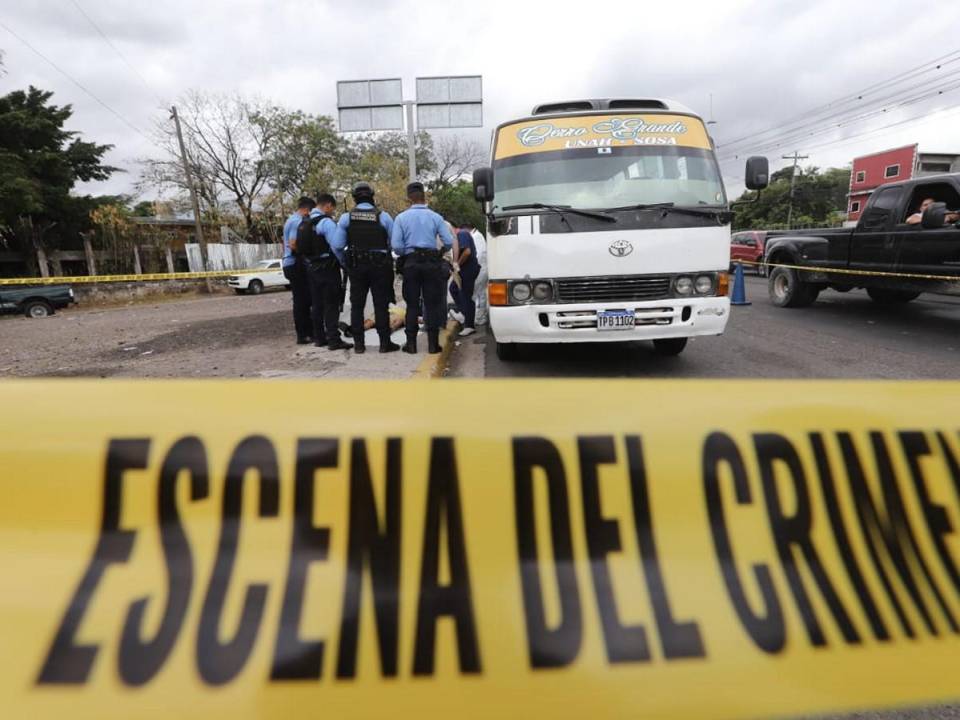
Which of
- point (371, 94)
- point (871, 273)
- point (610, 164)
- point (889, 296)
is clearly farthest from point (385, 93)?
point (889, 296)

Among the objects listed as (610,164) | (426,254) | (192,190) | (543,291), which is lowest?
(543,291)

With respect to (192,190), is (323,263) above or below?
below

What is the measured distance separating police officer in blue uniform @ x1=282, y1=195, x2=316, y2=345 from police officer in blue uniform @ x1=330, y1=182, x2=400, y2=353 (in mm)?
730

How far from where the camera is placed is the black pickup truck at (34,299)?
15.0m

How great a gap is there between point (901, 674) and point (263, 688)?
137 centimetres

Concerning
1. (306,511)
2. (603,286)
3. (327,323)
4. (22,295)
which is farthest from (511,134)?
(22,295)

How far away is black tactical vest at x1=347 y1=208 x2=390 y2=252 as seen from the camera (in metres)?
5.60

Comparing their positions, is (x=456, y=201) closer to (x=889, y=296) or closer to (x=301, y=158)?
(x=301, y=158)

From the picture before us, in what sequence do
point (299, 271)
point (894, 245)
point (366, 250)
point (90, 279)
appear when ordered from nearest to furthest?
1. point (366, 250)
2. point (299, 271)
3. point (894, 245)
4. point (90, 279)

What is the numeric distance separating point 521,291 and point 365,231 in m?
1.95

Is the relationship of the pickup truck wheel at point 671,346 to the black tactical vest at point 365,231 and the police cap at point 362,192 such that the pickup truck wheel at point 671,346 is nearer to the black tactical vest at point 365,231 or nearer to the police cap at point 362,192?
the black tactical vest at point 365,231

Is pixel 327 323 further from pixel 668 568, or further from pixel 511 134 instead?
pixel 668 568

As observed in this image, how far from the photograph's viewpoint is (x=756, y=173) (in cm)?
571

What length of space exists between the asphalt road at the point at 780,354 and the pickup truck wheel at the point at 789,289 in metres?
0.97
